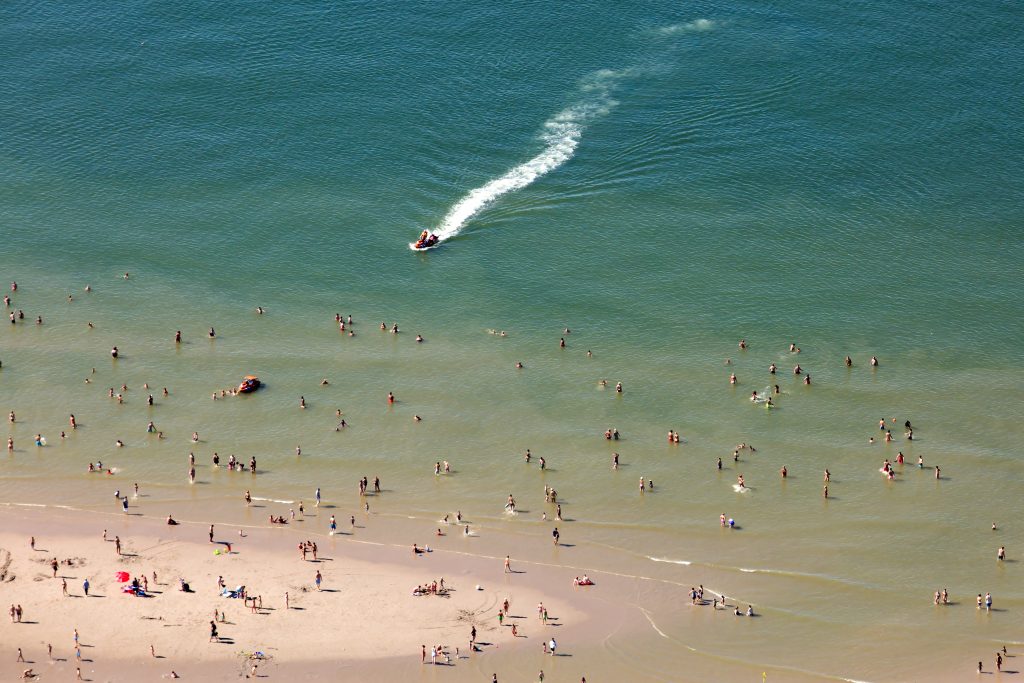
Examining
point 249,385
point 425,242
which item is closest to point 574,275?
point 425,242

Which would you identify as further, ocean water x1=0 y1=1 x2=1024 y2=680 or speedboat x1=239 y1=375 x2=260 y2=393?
speedboat x1=239 y1=375 x2=260 y2=393

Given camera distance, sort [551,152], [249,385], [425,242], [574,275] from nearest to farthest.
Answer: [249,385]
[574,275]
[425,242]
[551,152]

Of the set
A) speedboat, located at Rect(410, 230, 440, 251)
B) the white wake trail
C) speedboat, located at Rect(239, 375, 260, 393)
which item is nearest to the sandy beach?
speedboat, located at Rect(239, 375, 260, 393)

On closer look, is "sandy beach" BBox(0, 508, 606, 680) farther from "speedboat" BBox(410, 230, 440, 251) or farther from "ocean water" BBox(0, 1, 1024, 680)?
"speedboat" BBox(410, 230, 440, 251)

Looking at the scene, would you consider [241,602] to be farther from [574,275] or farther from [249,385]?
[574,275]

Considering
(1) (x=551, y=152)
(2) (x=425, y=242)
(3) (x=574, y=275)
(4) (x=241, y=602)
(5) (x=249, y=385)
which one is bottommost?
(4) (x=241, y=602)

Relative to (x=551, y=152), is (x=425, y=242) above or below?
below

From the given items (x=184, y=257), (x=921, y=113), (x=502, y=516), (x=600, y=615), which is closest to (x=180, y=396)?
(x=184, y=257)

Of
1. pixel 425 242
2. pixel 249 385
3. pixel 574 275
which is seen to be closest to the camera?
pixel 249 385

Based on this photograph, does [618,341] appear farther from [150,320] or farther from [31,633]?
[31,633]
